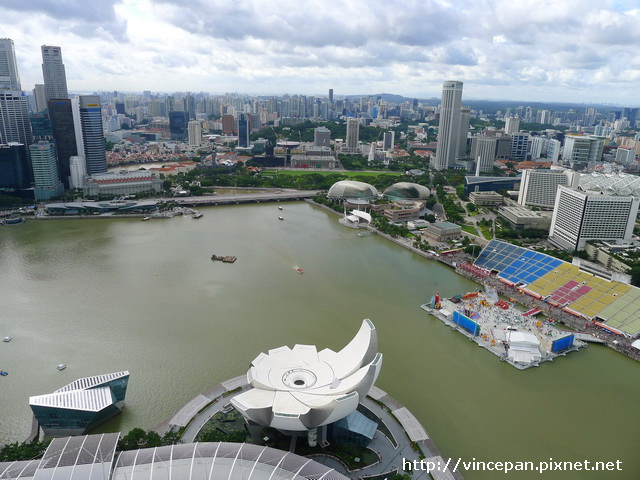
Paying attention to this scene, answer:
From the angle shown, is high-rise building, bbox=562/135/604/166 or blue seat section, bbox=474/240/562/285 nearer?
blue seat section, bbox=474/240/562/285

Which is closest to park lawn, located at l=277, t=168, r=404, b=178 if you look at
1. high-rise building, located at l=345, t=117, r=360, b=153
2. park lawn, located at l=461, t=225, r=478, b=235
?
→ high-rise building, located at l=345, t=117, r=360, b=153

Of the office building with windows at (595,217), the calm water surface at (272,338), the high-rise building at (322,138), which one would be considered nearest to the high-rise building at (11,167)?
the calm water surface at (272,338)

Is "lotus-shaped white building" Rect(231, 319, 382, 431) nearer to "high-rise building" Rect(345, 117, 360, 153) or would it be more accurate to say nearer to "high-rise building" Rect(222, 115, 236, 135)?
"high-rise building" Rect(345, 117, 360, 153)

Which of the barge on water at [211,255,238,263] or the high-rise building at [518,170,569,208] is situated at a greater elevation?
the high-rise building at [518,170,569,208]

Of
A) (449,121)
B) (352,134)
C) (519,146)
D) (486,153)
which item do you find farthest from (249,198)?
(519,146)

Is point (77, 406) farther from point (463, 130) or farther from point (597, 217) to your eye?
point (463, 130)

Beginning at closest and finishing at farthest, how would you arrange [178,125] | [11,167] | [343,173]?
1. [11,167]
2. [343,173]
3. [178,125]
